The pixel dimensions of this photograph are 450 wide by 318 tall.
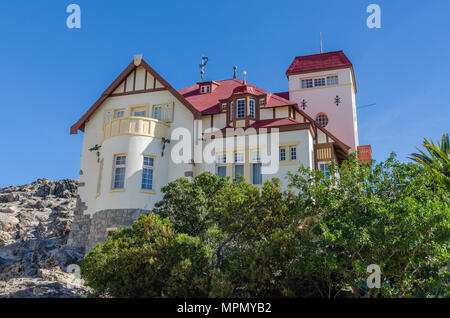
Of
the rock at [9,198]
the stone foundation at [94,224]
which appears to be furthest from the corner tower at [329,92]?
the rock at [9,198]

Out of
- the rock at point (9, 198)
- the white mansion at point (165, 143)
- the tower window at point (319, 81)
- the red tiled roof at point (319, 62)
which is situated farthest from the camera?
the rock at point (9, 198)

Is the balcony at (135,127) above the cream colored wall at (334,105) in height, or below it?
below

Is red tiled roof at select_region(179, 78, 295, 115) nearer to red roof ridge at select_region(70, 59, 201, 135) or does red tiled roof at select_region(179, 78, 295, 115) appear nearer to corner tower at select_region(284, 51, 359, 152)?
red roof ridge at select_region(70, 59, 201, 135)

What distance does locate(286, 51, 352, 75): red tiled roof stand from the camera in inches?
1348

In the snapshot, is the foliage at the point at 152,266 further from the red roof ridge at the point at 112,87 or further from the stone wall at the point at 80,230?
the red roof ridge at the point at 112,87

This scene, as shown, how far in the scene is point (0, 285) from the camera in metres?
19.5

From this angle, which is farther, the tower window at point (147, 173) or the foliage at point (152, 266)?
the tower window at point (147, 173)

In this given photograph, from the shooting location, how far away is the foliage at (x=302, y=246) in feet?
43.7

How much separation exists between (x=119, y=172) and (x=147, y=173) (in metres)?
1.56

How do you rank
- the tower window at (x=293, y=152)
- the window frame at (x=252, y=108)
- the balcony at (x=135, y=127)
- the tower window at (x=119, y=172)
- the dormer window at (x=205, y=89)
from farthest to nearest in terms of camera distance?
the dormer window at (x=205, y=89)
the window frame at (x=252, y=108)
the balcony at (x=135, y=127)
the tower window at (x=293, y=152)
the tower window at (x=119, y=172)
